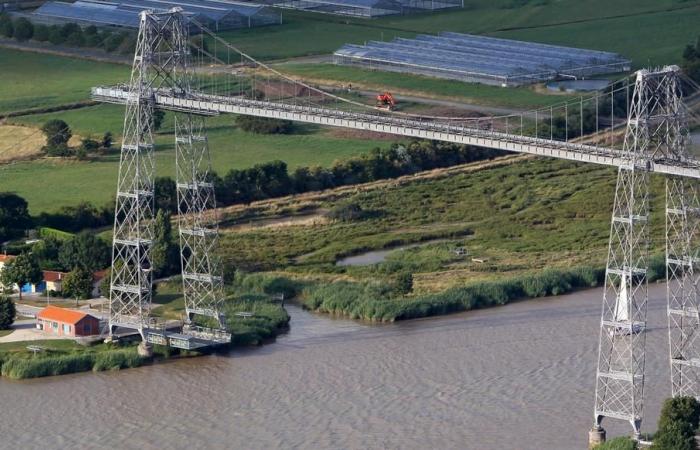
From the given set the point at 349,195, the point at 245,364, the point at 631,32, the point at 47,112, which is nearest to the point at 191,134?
the point at 245,364

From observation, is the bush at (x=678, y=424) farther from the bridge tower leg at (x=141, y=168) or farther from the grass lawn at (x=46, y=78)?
the grass lawn at (x=46, y=78)

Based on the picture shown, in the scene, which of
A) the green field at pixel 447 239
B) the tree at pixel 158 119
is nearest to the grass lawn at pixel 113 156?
the tree at pixel 158 119

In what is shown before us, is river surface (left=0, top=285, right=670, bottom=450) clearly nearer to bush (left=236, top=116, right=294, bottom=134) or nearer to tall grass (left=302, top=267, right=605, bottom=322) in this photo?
tall grass (left=302, top=267, right=605, bottom=322)

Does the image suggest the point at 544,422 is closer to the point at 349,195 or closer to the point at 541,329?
the point at 541,329

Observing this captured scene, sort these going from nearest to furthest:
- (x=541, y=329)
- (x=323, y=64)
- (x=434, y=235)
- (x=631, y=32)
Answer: (x=541, y=329)
(x=434, y=235)
(x=323, y=64)
(x=631, y=32)

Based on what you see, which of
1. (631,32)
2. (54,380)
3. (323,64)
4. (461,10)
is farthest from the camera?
(461,10)

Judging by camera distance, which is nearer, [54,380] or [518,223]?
[54,380]

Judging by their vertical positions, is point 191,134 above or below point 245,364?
above
